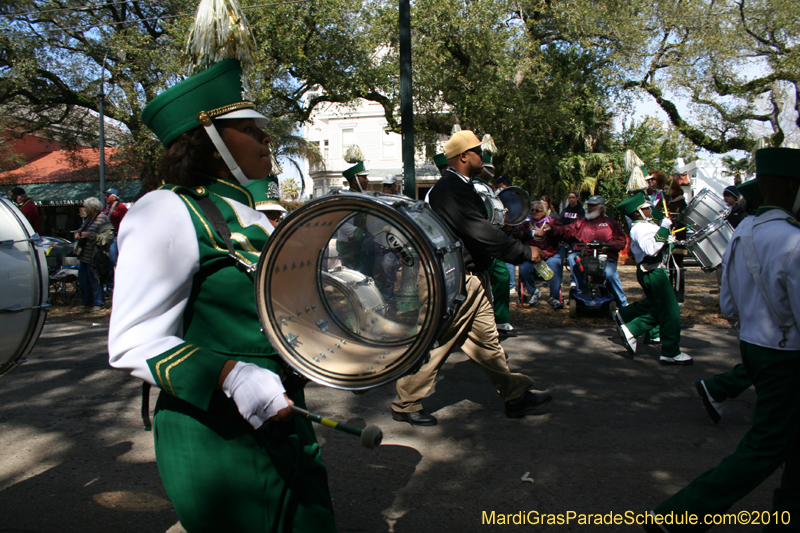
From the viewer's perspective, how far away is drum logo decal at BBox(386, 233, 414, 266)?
5.84 feet

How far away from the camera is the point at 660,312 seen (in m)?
5.96

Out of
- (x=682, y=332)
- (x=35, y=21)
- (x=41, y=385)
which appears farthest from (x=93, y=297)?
(x=35, y=21)

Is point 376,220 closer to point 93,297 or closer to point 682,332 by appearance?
point 682,332

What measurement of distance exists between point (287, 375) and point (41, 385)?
16.6 feet

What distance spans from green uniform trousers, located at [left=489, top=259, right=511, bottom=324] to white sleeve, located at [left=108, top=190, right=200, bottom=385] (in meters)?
6.05

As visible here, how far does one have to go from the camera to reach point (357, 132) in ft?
135

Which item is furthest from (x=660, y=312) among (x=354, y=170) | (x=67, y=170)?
(x=67, y=170)

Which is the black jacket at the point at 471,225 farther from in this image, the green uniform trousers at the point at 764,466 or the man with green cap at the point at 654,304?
the man with green cap at the point at 654,304

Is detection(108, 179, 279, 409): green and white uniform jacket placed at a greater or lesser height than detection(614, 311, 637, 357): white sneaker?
greater

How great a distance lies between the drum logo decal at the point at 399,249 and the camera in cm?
178

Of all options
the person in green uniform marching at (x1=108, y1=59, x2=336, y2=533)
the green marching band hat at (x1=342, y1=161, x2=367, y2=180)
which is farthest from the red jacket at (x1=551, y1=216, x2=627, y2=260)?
the person in green uniform marching at (x1=108, y1=59, x2=336, y2=533)

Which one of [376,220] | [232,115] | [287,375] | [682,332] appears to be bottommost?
[682,332]

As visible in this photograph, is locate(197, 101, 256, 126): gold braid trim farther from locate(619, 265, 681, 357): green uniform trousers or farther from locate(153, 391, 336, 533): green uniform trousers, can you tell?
locate(619, 265, 681, 357): green uniform trousers

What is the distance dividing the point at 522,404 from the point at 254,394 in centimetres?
344
